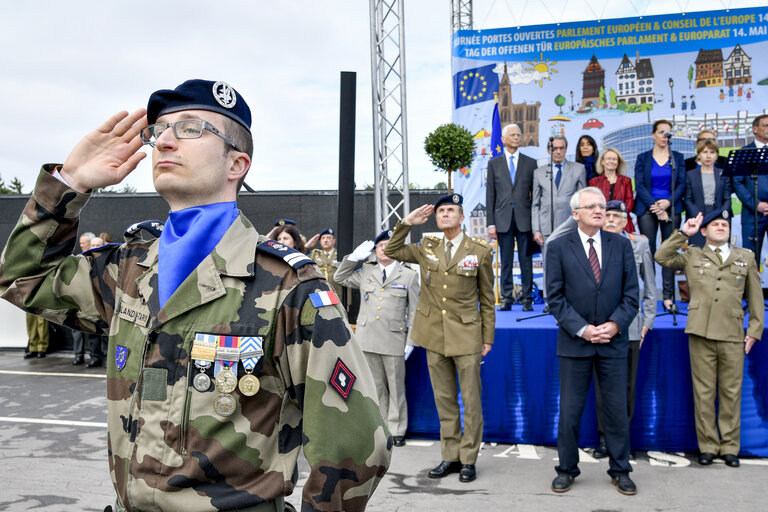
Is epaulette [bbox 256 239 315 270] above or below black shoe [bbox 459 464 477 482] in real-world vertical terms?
above

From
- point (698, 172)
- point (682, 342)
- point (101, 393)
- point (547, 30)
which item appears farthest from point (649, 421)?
point (101, 393)

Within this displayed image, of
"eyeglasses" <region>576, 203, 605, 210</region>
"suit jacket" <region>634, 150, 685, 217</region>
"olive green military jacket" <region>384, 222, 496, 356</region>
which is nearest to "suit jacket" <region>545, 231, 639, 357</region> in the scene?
"eyeglasses" <region>576, 203, 605, 210</region>

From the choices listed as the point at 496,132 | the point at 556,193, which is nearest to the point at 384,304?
the point at 556,193

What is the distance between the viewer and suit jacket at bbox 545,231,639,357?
13.0 ft

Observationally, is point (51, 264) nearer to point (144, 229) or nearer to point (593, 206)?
point (144, 229)

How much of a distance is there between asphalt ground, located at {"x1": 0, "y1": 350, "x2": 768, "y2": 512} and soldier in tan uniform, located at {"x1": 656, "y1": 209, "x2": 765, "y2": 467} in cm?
25

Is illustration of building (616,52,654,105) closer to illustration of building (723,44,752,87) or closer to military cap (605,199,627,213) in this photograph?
illustration of building (723,44,752,87)

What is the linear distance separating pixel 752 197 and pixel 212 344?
7273mm

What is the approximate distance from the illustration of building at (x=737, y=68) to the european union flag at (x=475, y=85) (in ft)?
9.81

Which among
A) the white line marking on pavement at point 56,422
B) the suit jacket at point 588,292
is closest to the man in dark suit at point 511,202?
the suit jacket at point 588,292

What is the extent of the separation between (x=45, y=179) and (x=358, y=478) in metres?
1.03

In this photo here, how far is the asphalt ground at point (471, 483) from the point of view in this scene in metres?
3.81

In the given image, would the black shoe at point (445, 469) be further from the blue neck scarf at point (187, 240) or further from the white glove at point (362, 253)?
the blue neck scarf at point (187, 240)

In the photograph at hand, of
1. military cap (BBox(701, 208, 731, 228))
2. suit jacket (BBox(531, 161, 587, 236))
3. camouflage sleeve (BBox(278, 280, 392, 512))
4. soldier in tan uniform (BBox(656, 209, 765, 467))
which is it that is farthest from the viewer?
suit jacket (BBox(531, 161, 587, 236))
